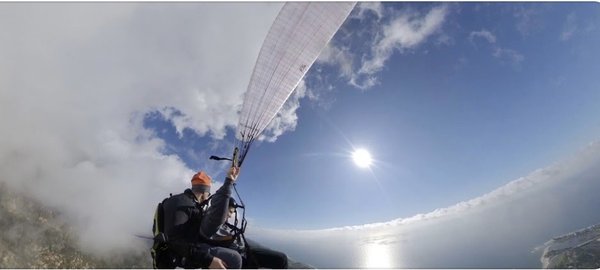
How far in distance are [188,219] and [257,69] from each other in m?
5.28

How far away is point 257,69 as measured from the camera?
1042 cm

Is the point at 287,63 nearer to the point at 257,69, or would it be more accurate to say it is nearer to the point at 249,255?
the point at 257,69

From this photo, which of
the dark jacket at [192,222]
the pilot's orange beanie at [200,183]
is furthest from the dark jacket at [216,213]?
the pilot's orange beanie at [200,183]

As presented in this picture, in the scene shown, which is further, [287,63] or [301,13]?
[287,63]

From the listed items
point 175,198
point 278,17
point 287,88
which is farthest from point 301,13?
point 175,198

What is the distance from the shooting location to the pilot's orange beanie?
7475 mm

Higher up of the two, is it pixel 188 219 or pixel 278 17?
pixel 278 17

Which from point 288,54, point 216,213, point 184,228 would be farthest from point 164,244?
point 288,54

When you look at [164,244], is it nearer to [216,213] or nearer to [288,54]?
[216,213]

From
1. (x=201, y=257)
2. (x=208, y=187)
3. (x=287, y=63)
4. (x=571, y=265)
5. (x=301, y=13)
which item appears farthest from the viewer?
(x=571, y=265)

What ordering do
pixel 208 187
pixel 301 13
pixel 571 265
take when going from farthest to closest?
pixel 571 265
pixel 301 13
pixel 208 187

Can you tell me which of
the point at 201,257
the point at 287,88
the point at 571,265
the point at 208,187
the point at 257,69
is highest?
the point at 257,69

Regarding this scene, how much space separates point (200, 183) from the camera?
752cm

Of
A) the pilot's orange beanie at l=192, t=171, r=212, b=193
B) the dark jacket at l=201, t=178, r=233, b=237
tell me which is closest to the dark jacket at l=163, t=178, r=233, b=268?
the dark jacket at l=201, t=178, r=233, b=237
